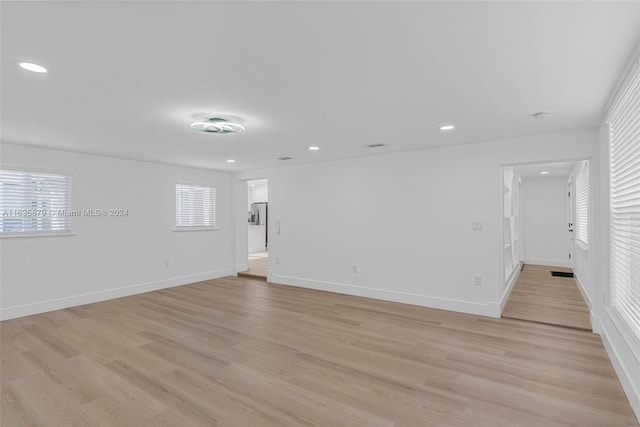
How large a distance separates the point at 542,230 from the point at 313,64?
8734 mm

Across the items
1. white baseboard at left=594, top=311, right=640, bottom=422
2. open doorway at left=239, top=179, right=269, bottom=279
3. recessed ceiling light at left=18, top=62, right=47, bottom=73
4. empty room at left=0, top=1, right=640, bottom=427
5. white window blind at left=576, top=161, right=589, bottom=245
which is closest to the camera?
empty room at left=0, top=1, right=640, bottom=427

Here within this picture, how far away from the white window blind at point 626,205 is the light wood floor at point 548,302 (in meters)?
1.33

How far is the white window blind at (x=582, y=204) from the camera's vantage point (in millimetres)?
5310

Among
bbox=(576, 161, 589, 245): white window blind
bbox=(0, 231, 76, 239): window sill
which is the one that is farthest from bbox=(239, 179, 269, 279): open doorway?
bbox=(576, 161, 589, 245): white window blind

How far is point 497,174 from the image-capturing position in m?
4.29

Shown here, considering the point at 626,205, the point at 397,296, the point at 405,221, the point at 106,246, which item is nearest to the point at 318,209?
the point at 405,221

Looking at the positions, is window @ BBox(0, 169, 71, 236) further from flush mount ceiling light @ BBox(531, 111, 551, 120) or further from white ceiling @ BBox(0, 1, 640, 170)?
flush mount ceiling light @ BBox(531, 111, 551, 120)

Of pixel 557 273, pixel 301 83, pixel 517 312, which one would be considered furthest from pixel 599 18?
pixel 557 273

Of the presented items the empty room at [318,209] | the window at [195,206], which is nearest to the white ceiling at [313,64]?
the empty room at [318,209]

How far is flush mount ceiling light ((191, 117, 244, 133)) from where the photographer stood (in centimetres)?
332

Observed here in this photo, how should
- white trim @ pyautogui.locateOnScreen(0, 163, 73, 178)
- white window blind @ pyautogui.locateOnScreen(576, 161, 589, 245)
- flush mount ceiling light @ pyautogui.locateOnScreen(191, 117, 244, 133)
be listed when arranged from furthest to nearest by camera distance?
white window blind @ pyautogui.locateOnScreen(576, 161, 589, 245), white trim @ pyautogui.locateOnScreen(0, 163, 73, 178), flush mount ceiling light @ pyautogui.locateOnScreen(191, 117, 244, 133)

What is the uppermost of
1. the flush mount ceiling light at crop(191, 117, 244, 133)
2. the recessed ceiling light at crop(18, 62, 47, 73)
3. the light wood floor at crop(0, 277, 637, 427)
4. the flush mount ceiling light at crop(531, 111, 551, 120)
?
the flush mount ceiling light at crop(531, 111, 551, 120)

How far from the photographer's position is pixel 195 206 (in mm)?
6754

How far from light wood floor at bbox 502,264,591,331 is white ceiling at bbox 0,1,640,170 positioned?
2.42 meters
